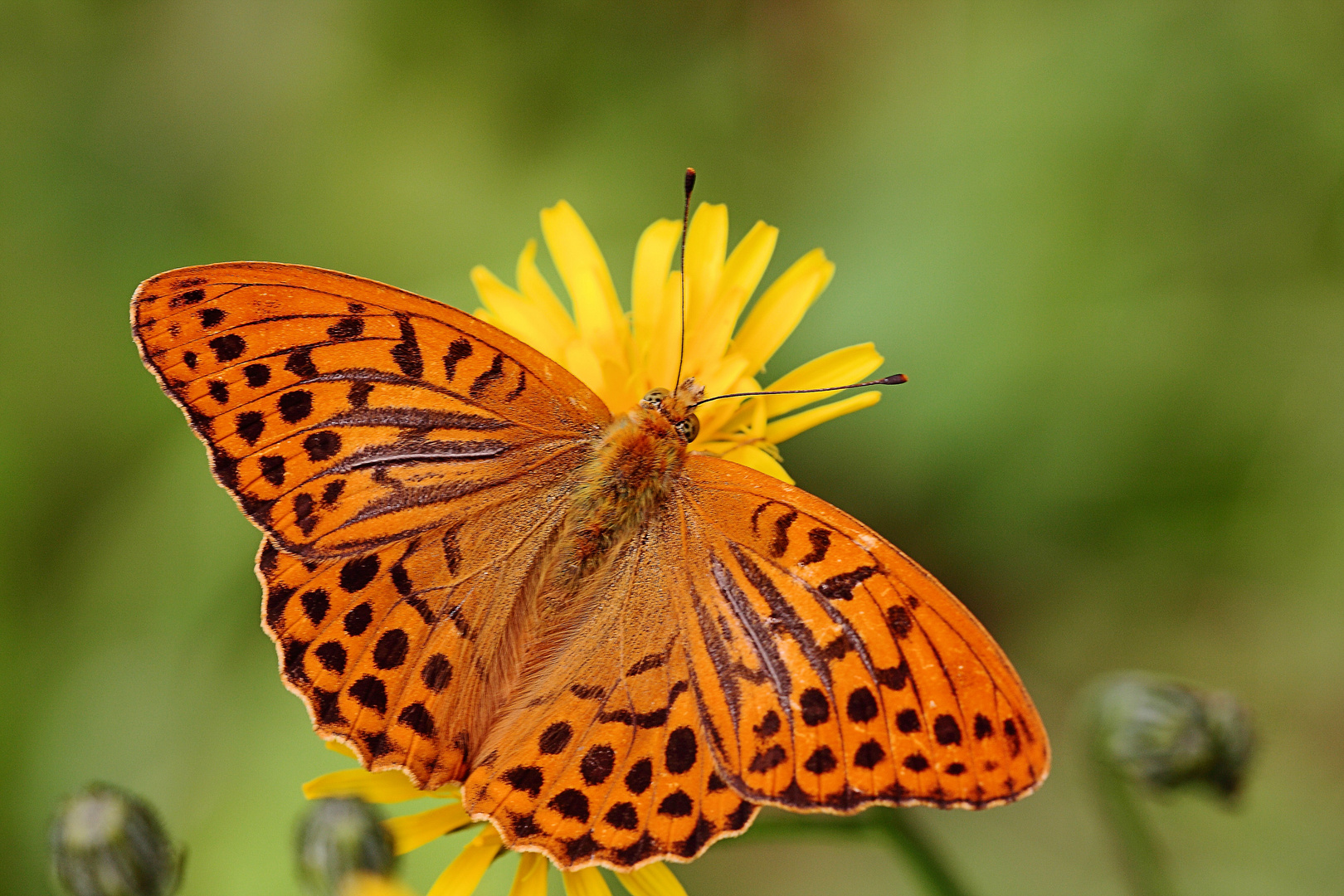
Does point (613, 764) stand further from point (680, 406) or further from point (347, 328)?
point (347, 328)

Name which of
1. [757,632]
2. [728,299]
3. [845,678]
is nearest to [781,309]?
[728,299]

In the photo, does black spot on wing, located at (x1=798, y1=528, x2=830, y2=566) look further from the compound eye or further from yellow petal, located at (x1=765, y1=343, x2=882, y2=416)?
yellow petal, located at (x1=765, y1=343, x2=882, y2=416)

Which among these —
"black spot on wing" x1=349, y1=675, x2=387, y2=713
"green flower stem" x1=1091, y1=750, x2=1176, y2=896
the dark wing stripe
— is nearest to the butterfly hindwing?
the dark wing stripe

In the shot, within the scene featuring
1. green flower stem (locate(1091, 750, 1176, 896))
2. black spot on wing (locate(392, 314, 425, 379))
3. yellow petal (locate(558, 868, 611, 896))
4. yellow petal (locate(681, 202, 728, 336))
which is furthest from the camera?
green flower stem (locate(1091, 750, 1176, 896))

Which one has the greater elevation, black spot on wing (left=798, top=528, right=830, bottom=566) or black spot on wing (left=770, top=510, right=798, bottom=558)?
black spot on wing (left=770, top=510, right=798, bottom=558)

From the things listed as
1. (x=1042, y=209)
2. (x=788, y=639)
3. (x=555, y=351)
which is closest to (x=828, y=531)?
(x=788, y=639)

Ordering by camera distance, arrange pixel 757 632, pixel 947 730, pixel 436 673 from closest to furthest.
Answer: pixel 947 730 → pixel 757 632 → pixel 436 673

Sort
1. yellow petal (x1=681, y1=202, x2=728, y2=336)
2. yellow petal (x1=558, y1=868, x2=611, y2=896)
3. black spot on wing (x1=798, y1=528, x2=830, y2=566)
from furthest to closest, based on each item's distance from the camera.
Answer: yellow petal (x1=681, y1=202, x2=728, y2=336) → yellow petal (x1=558, y1=868, x2=611, y2=896) → black spot on wing (x1=798, y1=528, x2=830, y2=566)
